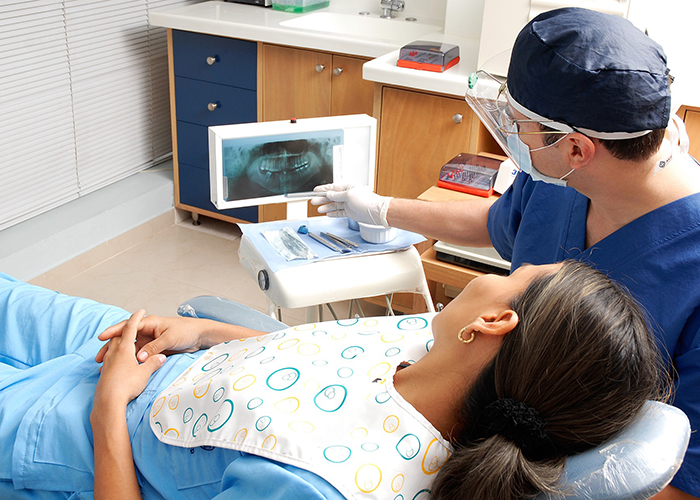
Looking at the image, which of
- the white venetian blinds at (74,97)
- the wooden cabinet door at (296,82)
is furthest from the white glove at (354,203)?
the white venetian blinds at (74,97)

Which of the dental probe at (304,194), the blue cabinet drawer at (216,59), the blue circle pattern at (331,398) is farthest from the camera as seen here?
the blue cabinet drawer at (216,59)

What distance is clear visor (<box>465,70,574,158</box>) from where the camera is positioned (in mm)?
1069

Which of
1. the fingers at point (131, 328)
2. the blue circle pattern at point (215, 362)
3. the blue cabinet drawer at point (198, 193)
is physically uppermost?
the fingers at point (131, 328)

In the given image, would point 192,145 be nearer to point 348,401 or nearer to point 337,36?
point 337,36

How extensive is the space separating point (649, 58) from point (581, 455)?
60 cm

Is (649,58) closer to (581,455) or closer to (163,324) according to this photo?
(581,455)

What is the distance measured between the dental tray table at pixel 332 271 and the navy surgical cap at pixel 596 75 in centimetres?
63

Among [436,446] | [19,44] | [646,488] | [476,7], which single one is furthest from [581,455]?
[19,44]

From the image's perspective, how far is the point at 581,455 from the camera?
823 millimetres

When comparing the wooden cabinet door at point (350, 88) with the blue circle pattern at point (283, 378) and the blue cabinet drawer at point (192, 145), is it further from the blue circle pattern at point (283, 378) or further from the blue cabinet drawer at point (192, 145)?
the blue circle pattern at point (283, 378)

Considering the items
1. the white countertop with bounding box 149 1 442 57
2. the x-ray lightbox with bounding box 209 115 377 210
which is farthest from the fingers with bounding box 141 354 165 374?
the white countertop with bounding box 149 1 442 57

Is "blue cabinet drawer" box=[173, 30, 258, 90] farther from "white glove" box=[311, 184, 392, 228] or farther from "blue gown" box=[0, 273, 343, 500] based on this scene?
"blue gown" box=[0, 273, 343, 500]

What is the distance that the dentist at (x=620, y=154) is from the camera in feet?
3.14

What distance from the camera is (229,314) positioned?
58.2 inches
